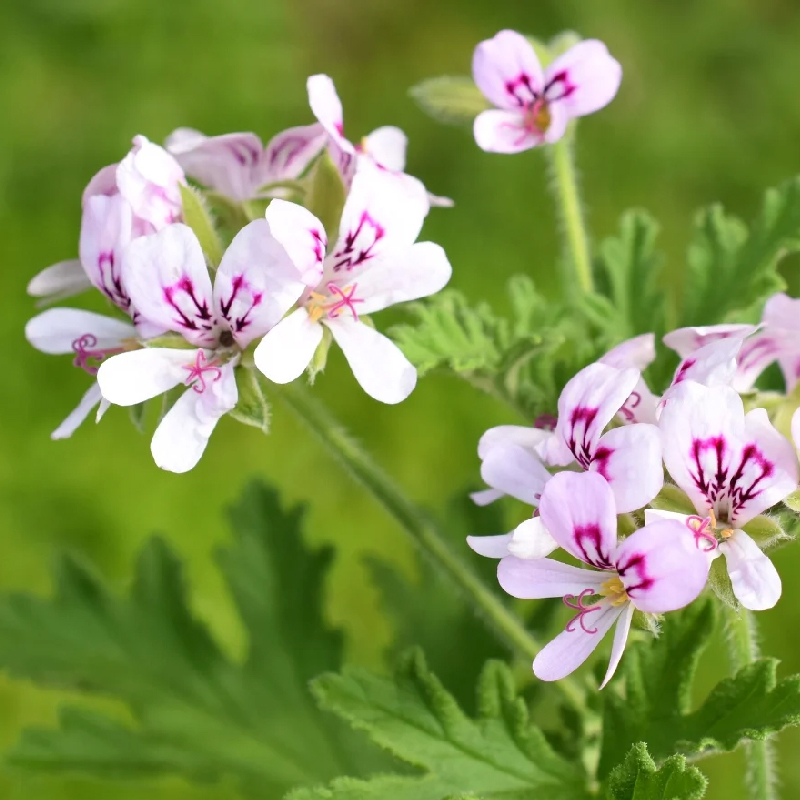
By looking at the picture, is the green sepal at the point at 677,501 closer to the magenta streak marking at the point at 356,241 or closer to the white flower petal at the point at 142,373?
the magenta streak marking at the point at 356,241

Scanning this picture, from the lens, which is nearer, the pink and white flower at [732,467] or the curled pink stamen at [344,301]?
the pink and white flower at [732,467]


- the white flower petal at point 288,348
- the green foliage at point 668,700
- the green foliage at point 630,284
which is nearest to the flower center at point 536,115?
the green foliage at point 630,284

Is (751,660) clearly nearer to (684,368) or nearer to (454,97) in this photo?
(684,368)

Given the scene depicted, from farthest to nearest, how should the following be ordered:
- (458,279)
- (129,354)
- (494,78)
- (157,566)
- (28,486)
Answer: (458,279) < (28,486) < (157,566) < (494,78) < (129,354)

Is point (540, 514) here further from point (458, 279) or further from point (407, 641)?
point (458, 279)

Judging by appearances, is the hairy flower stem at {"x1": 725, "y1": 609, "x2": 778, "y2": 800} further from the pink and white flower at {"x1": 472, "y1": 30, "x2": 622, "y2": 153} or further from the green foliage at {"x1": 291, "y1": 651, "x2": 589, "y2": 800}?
the pink and white flower at {"x1": 472, "y1": 30, "x2": 622, "y2": 153}

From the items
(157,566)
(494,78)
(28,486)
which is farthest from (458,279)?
(494,78)
